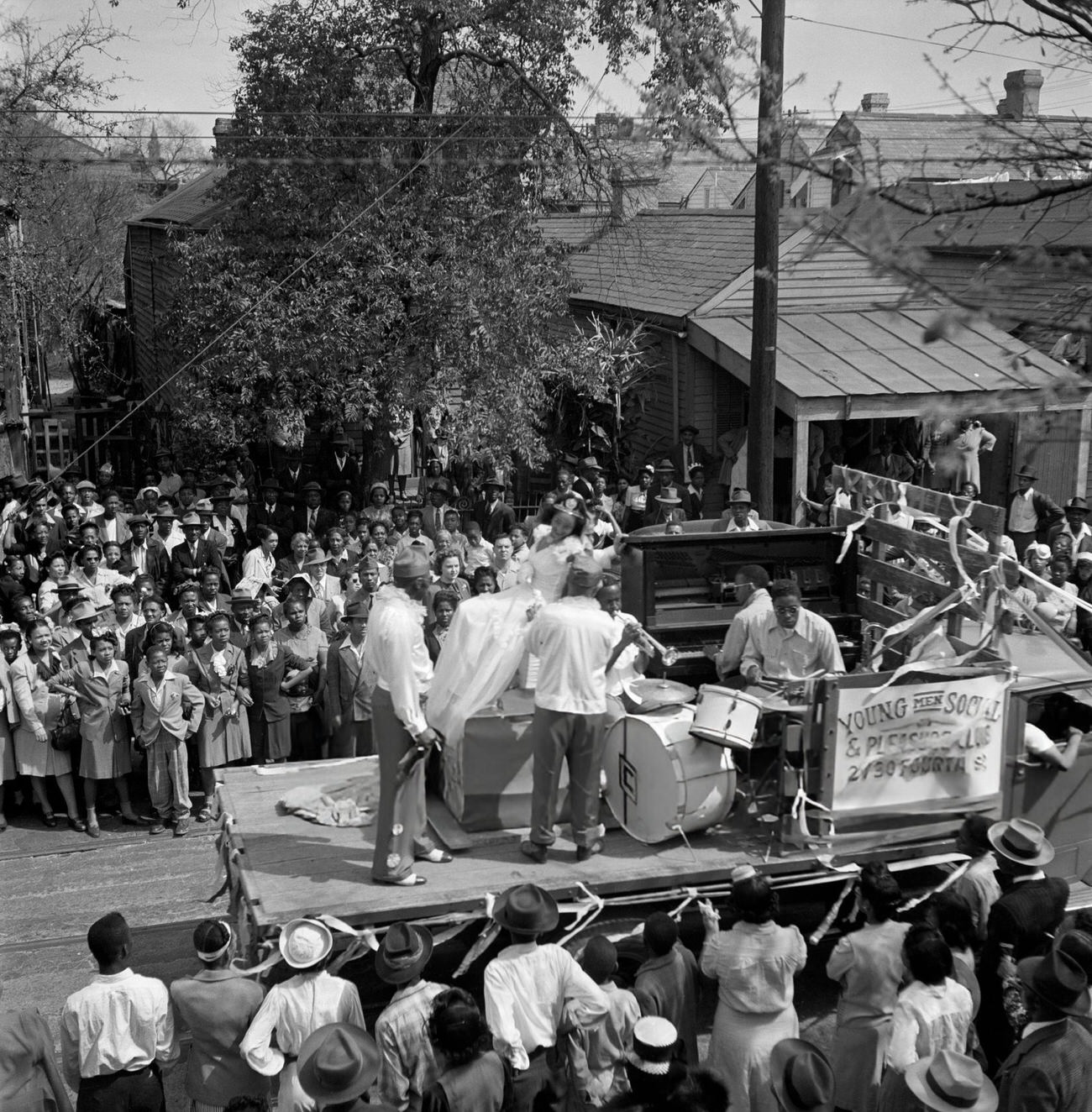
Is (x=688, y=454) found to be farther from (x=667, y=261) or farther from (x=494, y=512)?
(x=667, y=261)

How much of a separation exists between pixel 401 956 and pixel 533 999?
59cm

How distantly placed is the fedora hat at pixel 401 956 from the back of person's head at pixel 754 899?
141 centimetres

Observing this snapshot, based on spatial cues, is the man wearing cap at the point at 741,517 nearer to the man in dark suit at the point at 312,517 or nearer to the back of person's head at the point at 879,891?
the back of person's head at the point at 879,891

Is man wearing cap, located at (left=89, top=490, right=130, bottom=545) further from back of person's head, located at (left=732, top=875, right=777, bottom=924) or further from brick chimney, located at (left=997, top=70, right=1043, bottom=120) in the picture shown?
brick chimney, located at (left=997, top=70, right=1043, bottom=120)

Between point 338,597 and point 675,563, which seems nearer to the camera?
point 675,563

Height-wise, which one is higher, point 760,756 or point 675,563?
point 675,563

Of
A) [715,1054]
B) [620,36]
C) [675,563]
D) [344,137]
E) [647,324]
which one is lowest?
[715,1054]

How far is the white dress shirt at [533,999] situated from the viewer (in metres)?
5.53

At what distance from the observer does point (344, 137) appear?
49.8ft

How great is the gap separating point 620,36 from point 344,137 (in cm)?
336

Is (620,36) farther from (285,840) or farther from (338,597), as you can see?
(285,840)

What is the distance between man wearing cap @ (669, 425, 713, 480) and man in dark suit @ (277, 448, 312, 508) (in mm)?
5103

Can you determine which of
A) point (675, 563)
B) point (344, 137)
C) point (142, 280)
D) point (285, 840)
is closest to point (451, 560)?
point (675, 563)

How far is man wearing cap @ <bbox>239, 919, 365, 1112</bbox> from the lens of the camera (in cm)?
546
